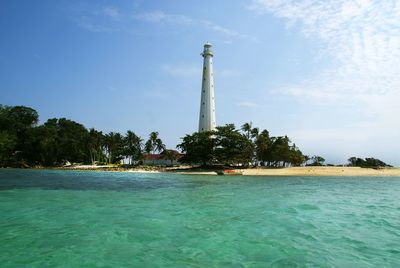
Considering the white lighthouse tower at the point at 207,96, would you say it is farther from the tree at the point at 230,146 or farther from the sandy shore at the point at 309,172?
the sandy shore at the point at 309,172

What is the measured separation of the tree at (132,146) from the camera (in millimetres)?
117188

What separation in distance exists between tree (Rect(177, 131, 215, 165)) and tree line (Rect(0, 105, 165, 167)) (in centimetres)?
3856

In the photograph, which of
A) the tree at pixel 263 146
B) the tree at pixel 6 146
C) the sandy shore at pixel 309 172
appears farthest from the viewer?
the tree at pixel 263 146

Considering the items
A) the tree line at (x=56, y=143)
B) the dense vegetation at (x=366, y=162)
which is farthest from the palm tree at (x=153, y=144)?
the dense vegetation at (x=366, y=162)

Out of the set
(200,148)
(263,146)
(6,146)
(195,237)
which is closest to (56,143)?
(6,146)

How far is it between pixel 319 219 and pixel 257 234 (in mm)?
5419

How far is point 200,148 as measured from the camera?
79.6 m

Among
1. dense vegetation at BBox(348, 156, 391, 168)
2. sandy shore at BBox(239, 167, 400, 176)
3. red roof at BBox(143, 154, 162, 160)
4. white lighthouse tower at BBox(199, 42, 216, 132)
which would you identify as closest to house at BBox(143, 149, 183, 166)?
red roof at BBox(143, 154, 162, 160)

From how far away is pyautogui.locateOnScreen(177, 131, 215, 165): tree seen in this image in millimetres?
80125

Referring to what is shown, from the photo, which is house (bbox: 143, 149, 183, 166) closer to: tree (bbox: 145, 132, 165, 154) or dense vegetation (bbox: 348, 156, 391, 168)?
tree (bbox: 145, 132, 165, 154)

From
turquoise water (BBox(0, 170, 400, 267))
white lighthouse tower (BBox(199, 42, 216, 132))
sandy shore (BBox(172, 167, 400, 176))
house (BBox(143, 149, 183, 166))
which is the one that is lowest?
turquoise water (BBox(0, 170, 400, 267))

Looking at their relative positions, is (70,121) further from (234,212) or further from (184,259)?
(184,259)

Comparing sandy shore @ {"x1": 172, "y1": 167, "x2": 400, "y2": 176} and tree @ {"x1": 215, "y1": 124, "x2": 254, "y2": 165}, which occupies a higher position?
tree @ {"x1": 215, "y1": 124, "x2": 254, "y2": 165}

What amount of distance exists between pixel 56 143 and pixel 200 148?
46576 millimetres
